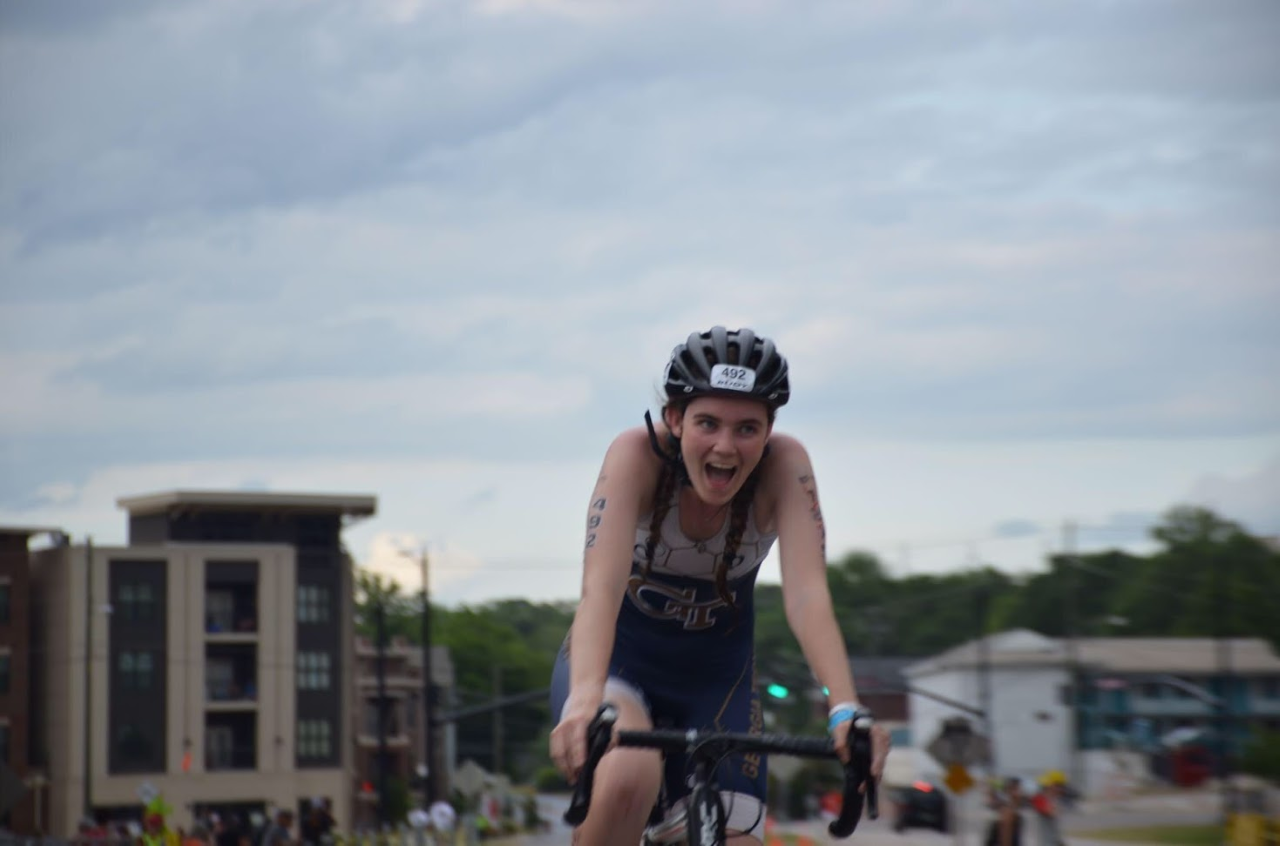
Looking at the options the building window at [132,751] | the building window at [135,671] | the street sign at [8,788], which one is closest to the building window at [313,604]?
the building window at [135,671]

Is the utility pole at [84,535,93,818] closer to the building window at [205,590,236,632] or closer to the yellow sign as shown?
the building window at [205,590,236,632]

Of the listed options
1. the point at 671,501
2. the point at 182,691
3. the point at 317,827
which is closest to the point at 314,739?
the point at 182,691

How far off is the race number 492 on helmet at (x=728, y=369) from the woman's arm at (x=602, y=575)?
297 mm

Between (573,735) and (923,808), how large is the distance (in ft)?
87.4

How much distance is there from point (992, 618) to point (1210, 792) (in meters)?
5.89

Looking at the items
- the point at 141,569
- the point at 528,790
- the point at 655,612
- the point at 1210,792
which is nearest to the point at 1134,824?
the point at 1210,792

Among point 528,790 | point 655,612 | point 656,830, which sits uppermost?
point 655,612

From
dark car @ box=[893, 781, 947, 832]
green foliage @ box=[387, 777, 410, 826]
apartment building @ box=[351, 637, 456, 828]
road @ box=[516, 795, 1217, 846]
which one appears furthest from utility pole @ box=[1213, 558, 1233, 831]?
apartment building @ box=[351, 637, 456, 828]

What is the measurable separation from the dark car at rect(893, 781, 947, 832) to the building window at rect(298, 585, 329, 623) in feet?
216

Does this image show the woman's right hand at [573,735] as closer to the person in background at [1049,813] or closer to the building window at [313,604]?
the person in background at [1049,813]

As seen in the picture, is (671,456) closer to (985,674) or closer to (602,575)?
(602,575)

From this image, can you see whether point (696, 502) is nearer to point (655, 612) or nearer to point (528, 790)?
point (655, 612)

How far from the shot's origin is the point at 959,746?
28375 mm

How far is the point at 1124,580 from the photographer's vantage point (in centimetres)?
2961
